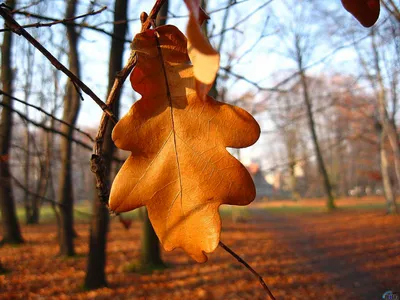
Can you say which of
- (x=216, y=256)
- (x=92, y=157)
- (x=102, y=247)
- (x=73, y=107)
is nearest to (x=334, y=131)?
(x=216, y=256)

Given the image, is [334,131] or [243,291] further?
[334,131]

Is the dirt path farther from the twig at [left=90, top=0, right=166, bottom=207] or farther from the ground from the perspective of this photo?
the twig at [left=90, top=0, right=166, bottom=207]

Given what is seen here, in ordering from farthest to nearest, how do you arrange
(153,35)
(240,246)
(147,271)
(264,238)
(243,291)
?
1. (264,238)
2. (240,246)
3. (147,271)
4. (243,291)
5. (153,35)

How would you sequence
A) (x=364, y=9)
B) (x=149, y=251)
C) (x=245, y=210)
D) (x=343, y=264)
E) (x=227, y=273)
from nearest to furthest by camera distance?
(x=364, y=9)
(x=343, y=264)
(x=227, y=273)
(x=149, y=251)
(x=245, y=210)

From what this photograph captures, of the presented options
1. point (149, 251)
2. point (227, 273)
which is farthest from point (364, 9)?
point (149, 251)

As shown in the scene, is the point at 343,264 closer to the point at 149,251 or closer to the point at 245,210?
the point at 149,251

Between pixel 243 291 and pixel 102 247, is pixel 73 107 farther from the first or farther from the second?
pixel 243 291
